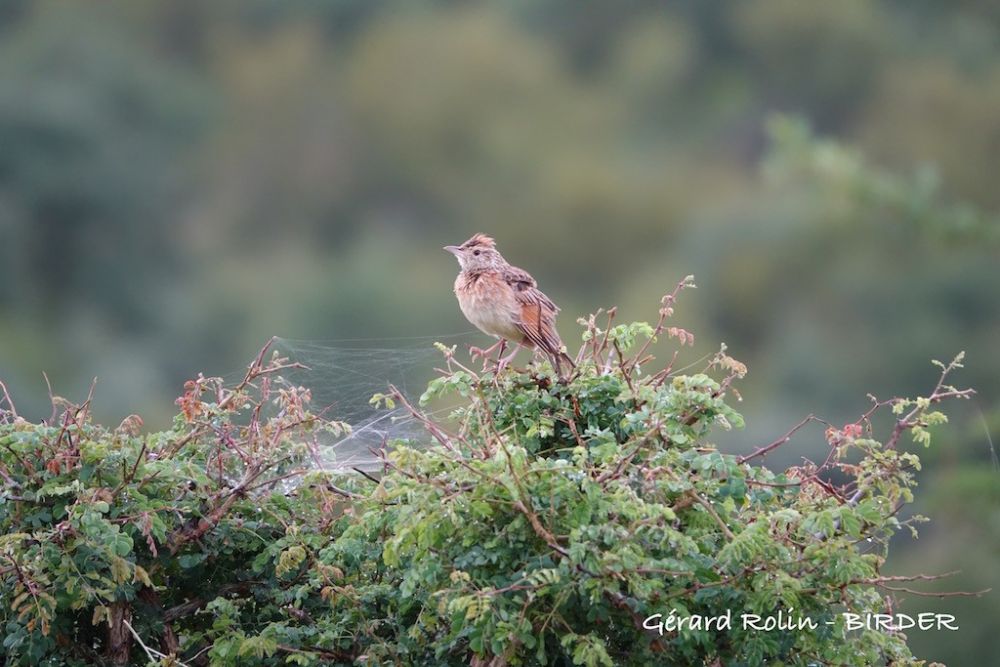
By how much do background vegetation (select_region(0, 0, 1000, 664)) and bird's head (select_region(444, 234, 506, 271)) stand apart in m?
24.5

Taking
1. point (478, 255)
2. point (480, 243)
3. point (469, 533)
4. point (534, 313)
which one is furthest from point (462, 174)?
point (469, 533)

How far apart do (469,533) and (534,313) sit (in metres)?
2.43

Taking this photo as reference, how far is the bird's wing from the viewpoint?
7.16 meters

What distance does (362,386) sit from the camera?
715 cm

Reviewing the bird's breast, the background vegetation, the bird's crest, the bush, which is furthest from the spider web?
the background vegetation

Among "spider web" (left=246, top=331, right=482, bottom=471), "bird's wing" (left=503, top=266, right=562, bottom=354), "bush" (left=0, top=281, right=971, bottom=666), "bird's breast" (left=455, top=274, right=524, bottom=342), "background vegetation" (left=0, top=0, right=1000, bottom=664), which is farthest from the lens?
"background vegetation" (left=0, top=0, right=1000, bottom=664)

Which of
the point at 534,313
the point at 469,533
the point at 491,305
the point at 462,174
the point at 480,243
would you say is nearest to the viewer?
the point at 469,533

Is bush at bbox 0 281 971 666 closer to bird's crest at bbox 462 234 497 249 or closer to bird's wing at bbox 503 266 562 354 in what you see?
bird's wing at bbox 503 266 562 354

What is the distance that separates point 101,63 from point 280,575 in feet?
199

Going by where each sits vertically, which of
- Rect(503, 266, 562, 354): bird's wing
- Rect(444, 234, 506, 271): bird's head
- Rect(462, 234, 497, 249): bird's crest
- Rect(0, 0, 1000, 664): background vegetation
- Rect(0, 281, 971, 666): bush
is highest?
Rect(0, 0, 1000, 664): background vegetation

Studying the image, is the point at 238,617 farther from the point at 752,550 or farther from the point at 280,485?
the point at 752,550

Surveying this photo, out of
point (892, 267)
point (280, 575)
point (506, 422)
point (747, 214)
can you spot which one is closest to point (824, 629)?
point (506, 422)

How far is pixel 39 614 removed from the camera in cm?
500

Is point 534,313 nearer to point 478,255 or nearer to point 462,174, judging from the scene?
point 478,255
